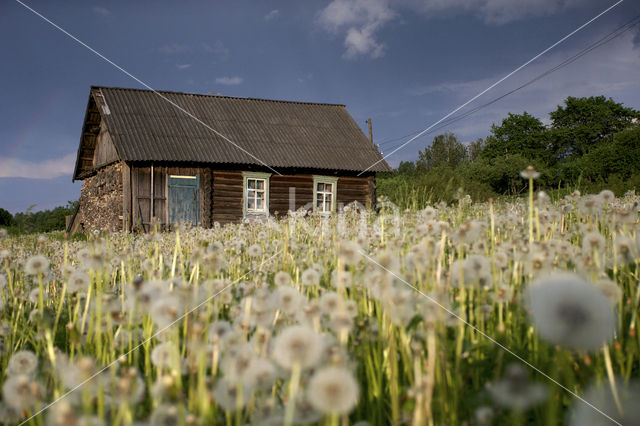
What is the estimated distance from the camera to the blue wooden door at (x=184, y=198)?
49.2 feet

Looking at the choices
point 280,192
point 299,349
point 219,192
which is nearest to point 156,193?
point 219,192

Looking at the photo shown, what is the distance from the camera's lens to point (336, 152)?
17.7 metres

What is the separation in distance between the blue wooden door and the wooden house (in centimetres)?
4

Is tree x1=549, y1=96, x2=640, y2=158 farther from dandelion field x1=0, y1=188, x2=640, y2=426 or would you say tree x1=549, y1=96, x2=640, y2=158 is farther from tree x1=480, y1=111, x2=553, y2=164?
dandelion field x1=0, y1=188, x2=640, y2=426

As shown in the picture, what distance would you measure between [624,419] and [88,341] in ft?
6.39

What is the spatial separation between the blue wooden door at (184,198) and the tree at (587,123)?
137 ft

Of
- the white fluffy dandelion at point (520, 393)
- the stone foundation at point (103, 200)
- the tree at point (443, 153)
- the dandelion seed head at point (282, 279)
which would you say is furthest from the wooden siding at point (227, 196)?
the tree at point (443, 153)

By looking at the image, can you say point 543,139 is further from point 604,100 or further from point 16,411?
point 16,411

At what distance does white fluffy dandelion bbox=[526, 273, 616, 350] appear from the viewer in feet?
3.10

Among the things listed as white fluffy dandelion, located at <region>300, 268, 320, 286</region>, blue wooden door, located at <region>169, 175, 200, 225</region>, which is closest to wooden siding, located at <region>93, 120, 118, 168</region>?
blue wooden door, located at <region>169, 175, 200, 225</region>

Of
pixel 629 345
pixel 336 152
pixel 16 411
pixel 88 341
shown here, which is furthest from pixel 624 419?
pixel 336 152

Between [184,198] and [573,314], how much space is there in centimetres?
1523

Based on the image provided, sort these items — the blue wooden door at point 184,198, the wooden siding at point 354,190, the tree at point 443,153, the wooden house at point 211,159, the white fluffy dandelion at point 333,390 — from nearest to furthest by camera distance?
the white fluffy dandelion at point 333,390
the wooden house at point 211,159
the blue wooden door at point 184,198
the wooden siding at point 354,190
the tree at point 443,153

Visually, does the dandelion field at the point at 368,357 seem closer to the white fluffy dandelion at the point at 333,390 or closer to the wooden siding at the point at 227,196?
the white fluffy dandelion at the point at 333,390
